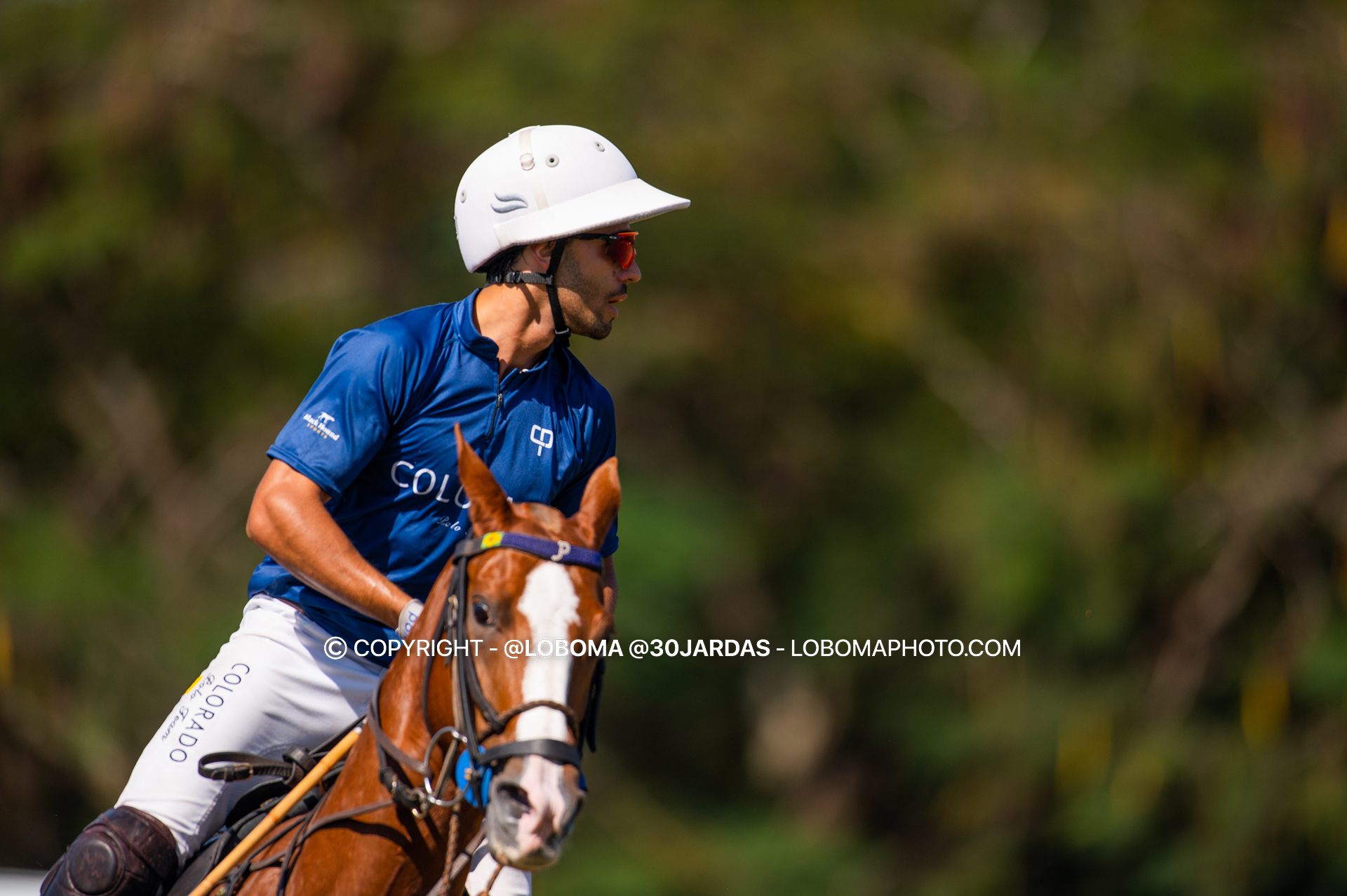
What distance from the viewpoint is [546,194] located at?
387 centimetres

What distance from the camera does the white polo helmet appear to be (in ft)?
12.6

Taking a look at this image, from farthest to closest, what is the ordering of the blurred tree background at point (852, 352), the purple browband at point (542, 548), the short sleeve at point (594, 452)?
1. the blurred tree background at point (852, 352)
2. the short sleeve at point (594, 452)
3. the purple browband at point (542, 548)

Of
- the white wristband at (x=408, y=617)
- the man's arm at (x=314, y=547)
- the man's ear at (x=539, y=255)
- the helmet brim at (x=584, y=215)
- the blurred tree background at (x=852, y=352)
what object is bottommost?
the blurred tree background at (x=852, y=352)

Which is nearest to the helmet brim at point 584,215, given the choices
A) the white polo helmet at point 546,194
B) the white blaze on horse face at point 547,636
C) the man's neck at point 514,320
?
the white polo helmet at point 546,194

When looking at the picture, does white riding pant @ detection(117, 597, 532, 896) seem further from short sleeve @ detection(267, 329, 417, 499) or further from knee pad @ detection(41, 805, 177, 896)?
short sleeve @ detection(267, 329, 417, 499)

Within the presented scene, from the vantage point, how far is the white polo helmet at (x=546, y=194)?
3838 mm

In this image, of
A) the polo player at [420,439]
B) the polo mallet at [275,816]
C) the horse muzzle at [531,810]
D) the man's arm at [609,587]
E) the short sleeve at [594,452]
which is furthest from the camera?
the short sleeve at [594,452]

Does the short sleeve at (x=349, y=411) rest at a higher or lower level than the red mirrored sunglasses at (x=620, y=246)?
lower

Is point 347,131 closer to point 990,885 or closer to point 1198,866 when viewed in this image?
point 990,885

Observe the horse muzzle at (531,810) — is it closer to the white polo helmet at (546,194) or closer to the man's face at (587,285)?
the man's face at (587,285)

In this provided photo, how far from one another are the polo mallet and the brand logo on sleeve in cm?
73

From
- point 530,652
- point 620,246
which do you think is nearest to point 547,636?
point 530,652

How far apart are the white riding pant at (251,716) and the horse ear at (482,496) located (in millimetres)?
1020

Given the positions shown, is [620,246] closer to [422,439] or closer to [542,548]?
[422,439]
